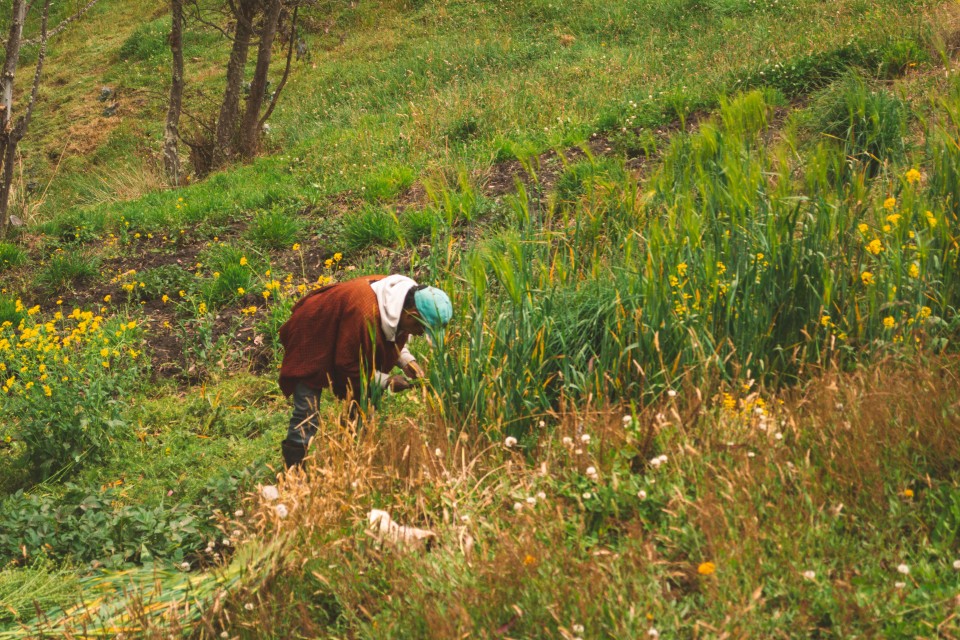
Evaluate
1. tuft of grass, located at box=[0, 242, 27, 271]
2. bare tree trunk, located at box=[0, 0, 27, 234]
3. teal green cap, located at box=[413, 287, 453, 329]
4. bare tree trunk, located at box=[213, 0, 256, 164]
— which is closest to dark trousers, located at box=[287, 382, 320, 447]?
teal green cap, located at box=[413, 287, 453, 329]

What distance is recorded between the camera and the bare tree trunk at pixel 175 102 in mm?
11859

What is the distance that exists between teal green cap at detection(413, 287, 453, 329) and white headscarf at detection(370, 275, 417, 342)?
0.12 metres

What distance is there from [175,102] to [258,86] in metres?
1.29

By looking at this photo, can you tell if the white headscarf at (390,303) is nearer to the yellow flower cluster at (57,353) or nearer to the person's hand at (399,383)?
the person's hand at (399,383)

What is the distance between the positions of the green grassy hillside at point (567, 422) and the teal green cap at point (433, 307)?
0.15 meters

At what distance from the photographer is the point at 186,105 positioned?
1619cm

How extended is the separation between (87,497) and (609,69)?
876 cm

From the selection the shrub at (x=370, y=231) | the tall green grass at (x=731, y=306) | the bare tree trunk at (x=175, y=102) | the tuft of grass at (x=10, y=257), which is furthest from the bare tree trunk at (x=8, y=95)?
the tall green grass at (x=731, y=306)

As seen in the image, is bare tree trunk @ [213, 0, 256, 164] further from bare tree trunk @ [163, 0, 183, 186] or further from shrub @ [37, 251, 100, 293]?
shrub @ [37, 251, 100, 293]

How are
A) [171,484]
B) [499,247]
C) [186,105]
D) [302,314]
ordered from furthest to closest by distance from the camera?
[186,105] < [499,247] < [171,484] < [302,314]

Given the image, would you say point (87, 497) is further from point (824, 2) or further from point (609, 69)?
point (824, 2)

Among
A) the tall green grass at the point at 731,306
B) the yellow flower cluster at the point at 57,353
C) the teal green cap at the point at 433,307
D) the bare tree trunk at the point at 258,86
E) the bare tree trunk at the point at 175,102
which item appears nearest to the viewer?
the tall green grass at the point at 731,306

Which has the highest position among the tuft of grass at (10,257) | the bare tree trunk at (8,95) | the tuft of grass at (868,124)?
the bare tree trunk at (8,95)

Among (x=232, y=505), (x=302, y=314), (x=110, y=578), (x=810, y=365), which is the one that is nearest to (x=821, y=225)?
(x=810, y=365)
